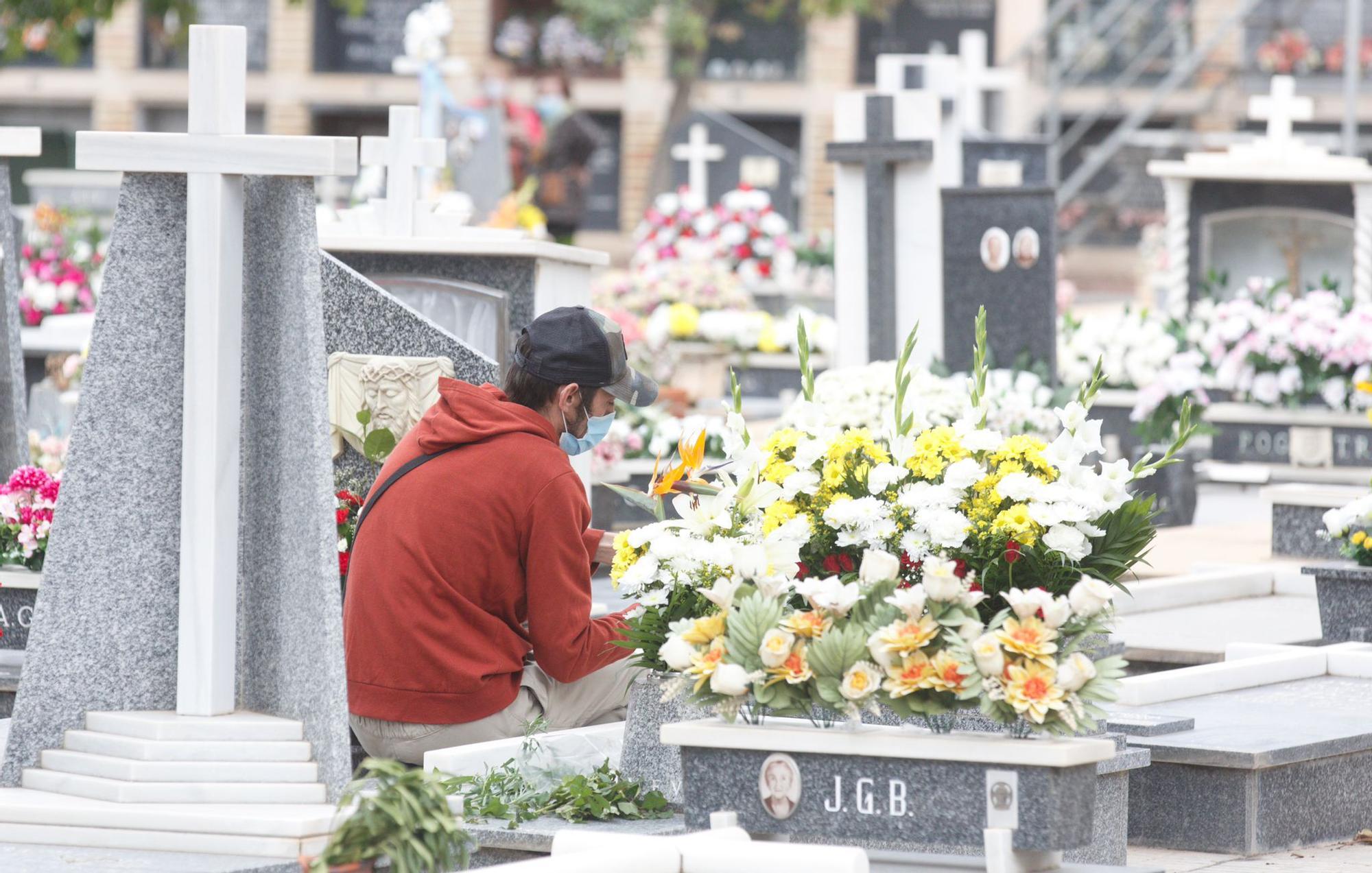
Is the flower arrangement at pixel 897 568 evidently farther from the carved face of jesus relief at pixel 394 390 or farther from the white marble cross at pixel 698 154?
the white marble cross at pixel 698 154

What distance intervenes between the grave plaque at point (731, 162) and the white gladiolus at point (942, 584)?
676 inches

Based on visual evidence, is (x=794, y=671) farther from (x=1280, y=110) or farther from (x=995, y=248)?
(x=1280, y=110)

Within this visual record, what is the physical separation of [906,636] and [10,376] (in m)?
3.59

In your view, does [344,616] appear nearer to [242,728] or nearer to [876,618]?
[242,728]

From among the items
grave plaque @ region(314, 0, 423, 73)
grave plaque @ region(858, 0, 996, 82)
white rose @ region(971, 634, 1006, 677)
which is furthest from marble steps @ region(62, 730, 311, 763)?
grave plaque @ region(314, 0, 423, 73)

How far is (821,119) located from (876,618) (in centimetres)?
2920

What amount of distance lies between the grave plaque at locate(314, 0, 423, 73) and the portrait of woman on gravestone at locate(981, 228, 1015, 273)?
77.4 ft

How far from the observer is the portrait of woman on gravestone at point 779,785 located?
12.9ft

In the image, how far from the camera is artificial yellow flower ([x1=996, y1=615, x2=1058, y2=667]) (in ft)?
12.2

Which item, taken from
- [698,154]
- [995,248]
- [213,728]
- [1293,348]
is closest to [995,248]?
[995,248]

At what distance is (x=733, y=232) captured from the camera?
17.2 meters

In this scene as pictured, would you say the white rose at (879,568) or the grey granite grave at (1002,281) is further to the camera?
the grey granite grave at (1002,281)

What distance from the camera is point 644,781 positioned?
4555mm

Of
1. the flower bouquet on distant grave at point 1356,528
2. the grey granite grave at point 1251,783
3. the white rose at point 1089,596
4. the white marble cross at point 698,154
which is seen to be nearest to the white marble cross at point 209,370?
the white rose at point 1089,596
